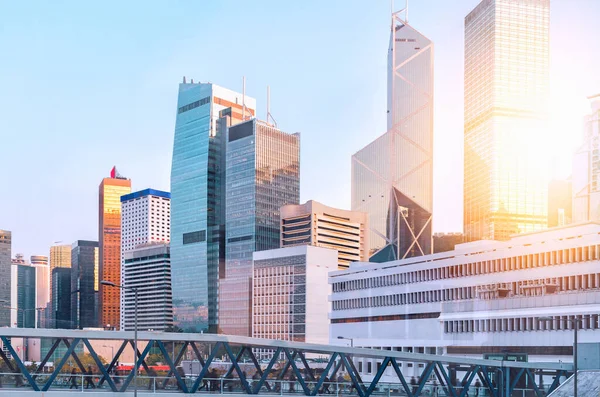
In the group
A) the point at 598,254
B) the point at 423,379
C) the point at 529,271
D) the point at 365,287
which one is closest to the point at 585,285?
the point at 598,254

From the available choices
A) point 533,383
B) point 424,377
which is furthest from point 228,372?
point 533,383

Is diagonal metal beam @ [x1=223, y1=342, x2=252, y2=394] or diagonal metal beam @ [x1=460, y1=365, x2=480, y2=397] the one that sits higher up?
diagonal metal beam @ [x1=223, y1=342, x2=252, y2=394]

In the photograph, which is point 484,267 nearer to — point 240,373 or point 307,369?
point 307,369

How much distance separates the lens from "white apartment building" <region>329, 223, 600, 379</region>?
328ft

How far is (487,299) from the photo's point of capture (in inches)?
4594

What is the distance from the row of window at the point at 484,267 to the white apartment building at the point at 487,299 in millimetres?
138

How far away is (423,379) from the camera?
2285 inches

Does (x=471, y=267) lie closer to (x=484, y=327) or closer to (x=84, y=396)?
(x=484, y=327)

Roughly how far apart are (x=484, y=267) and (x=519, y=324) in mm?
14829

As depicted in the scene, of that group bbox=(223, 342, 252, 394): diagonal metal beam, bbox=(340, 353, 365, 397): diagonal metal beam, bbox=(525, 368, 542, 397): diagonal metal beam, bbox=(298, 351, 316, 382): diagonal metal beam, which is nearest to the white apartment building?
bbox=(525, 368, 542, 397): diagonal metal beam

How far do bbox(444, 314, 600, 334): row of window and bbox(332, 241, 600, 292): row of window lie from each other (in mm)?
7536

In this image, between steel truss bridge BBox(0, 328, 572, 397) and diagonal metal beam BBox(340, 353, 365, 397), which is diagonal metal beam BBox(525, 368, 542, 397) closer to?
steel truss bridge BBox(0, 328, 572, 397)

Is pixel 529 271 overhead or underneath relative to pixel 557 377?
overhead

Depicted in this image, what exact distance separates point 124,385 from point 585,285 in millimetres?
67611
